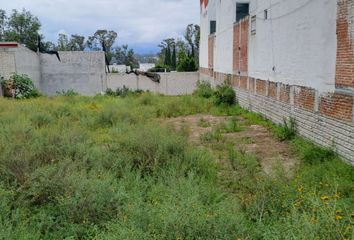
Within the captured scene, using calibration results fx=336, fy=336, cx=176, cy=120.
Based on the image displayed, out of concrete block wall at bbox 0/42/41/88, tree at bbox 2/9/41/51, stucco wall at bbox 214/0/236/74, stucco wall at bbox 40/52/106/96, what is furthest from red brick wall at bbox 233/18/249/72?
tree at bbox 2/9/41/51

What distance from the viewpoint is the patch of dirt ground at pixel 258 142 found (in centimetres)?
667

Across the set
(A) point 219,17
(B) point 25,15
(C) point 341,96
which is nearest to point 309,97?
(C) point 341,96

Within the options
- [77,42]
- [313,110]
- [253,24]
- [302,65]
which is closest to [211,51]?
[253,24]

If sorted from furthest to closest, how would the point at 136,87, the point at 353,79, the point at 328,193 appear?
the point at 136,87 < the point at 353,79 < the point at 328,193

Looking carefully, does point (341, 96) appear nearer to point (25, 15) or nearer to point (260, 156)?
point (260, 156)

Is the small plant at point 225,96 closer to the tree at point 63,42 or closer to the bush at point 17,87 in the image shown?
the bush at point 17,87

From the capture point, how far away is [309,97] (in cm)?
748

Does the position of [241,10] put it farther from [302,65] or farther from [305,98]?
[305,98]

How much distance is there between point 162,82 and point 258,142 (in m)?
15.2

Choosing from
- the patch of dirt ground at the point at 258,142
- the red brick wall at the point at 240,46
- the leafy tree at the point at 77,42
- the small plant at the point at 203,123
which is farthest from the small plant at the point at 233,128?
the leafy tree at the point at 77,42

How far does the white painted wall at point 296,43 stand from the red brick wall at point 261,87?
0.63 feet

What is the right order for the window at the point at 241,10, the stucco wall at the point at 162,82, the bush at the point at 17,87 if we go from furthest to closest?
1. the stucco wall at the point at 162,82
2. the bush at the point at 17,87
3. the window at the point at 241,10

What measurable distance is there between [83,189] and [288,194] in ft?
8.29

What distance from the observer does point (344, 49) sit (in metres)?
5.97
